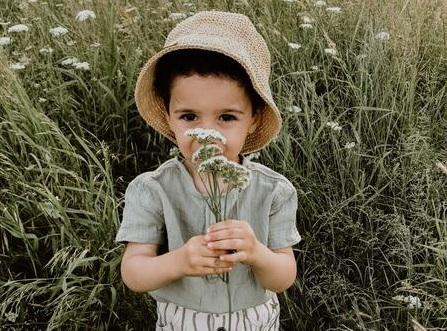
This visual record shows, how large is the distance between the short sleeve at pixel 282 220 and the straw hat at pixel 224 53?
0.18 meters

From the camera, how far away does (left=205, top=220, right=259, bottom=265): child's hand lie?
1.68m

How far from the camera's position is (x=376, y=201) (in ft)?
9.72

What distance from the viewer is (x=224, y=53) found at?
6.14ft

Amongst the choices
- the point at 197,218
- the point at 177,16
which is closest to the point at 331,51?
the point at 177,16

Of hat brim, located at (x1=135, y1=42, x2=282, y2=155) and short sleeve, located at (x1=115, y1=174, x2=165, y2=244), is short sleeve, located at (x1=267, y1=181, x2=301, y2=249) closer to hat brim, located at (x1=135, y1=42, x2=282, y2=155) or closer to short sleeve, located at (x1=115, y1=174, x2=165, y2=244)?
hat brim, located at (x1=135, y1=42, x2=282, y2=155)

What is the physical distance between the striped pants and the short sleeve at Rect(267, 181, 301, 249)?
0.67 ft

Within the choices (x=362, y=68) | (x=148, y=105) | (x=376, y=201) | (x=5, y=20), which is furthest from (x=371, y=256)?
(x=5, y=20)

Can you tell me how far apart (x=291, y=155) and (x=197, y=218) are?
3.41 ft

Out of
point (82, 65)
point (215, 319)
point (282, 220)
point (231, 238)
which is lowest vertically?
point (215, 319)

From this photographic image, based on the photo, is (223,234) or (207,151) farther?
(223,234)

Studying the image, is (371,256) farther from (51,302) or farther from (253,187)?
(51,302)

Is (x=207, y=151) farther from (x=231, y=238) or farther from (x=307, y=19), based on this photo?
(x=307, y=19)

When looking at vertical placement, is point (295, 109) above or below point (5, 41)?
below

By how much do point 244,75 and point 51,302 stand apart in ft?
3.75
